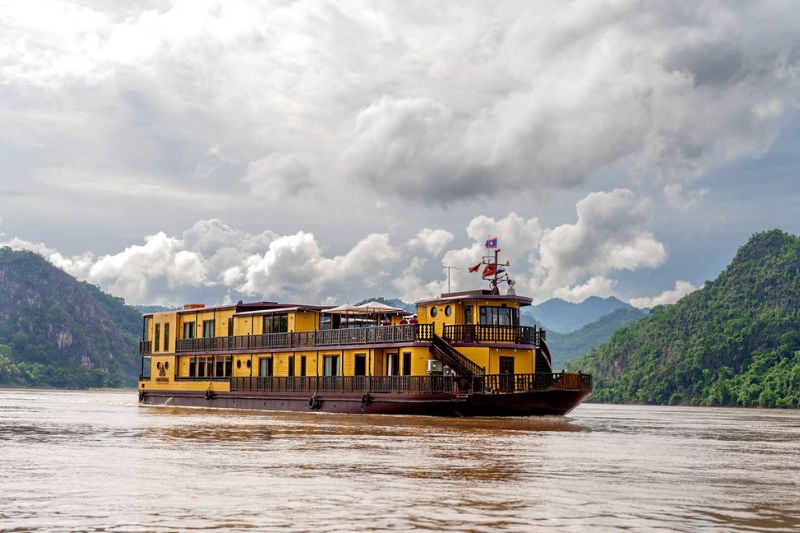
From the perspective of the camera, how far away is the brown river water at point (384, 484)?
33.3 feet

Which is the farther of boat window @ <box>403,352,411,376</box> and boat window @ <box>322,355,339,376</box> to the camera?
boat window @ <box>322,355,339,376</box>

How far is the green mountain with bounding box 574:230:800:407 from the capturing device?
100812mm

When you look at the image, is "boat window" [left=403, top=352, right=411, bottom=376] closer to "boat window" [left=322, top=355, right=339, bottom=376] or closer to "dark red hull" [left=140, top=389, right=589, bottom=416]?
"dark red hull" [left=140, top=389, right=589, bottom=416]

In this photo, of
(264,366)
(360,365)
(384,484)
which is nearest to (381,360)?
Answer: (360,365)

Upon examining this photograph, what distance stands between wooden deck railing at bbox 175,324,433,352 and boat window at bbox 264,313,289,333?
43 centimetres

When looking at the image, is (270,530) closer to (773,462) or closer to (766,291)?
(773,462)

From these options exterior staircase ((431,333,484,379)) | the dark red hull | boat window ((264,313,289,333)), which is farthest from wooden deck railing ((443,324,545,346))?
boat window ((264,313,289,333))

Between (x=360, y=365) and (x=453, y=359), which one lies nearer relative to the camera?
(x=453, y=359)

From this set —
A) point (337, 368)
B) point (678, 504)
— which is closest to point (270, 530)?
point (678, 504)

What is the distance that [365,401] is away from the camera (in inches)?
1564

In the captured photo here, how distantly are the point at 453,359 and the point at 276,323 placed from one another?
12375 mm

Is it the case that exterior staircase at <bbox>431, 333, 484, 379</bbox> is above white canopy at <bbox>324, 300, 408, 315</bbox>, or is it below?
below

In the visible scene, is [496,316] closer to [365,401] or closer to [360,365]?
[365,401]

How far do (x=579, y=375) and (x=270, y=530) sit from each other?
29.9m
